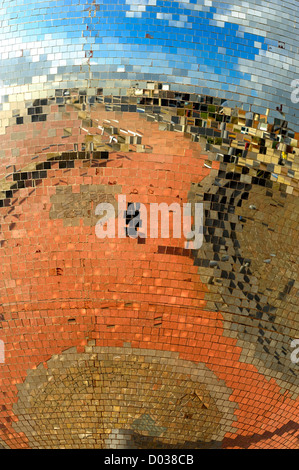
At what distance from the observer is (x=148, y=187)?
6.90 m

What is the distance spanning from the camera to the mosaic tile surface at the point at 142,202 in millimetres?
6914

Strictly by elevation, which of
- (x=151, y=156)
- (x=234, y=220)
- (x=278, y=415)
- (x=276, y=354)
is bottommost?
(x=278, y=415)

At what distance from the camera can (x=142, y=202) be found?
6.88 meters

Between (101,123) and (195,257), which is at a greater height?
(101,123)

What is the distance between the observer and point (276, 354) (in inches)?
289

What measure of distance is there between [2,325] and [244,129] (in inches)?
133

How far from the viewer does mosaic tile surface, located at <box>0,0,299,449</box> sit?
6.91 m

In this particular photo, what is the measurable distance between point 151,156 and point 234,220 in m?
1.12
